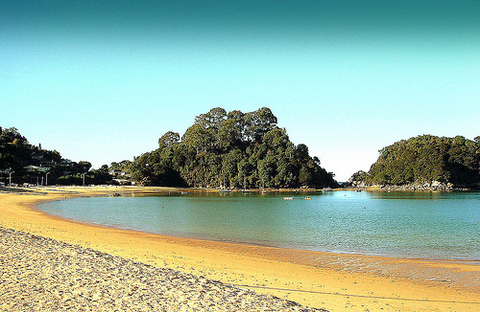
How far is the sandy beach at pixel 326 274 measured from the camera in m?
8.97

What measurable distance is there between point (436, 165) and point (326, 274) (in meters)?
116

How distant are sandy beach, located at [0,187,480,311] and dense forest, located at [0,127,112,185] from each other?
8244 cm

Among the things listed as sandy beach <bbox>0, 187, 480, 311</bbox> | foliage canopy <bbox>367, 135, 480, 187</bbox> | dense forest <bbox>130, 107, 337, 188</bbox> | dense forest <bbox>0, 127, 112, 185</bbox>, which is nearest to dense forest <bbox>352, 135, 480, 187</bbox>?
foliage canopy <bbox>367, 135, 480, 187</bbox>

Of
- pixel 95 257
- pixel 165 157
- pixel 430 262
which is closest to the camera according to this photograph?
pixel 95 257

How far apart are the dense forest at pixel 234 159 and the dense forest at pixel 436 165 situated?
22345mm

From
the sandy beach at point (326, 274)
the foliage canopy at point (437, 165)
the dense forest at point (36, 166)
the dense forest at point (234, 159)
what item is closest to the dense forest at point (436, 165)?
the foliage canopy at point (437, 165)

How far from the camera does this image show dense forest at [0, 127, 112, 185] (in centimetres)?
8899

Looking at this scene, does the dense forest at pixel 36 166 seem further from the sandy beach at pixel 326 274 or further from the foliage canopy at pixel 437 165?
the foliage canopy at pixel 437 165

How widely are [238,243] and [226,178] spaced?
95175 mm

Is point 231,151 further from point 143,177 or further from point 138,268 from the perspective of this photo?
point 138,268

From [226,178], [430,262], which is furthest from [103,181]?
[430,262]

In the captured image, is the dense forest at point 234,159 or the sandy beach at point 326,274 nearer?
the sandy beach at point 326,274

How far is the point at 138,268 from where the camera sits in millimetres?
9664

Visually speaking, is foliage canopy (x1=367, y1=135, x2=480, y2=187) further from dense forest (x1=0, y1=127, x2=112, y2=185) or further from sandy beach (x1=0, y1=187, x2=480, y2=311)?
sandy beach (x1=0, y1=187, x2=480, y2=311)
